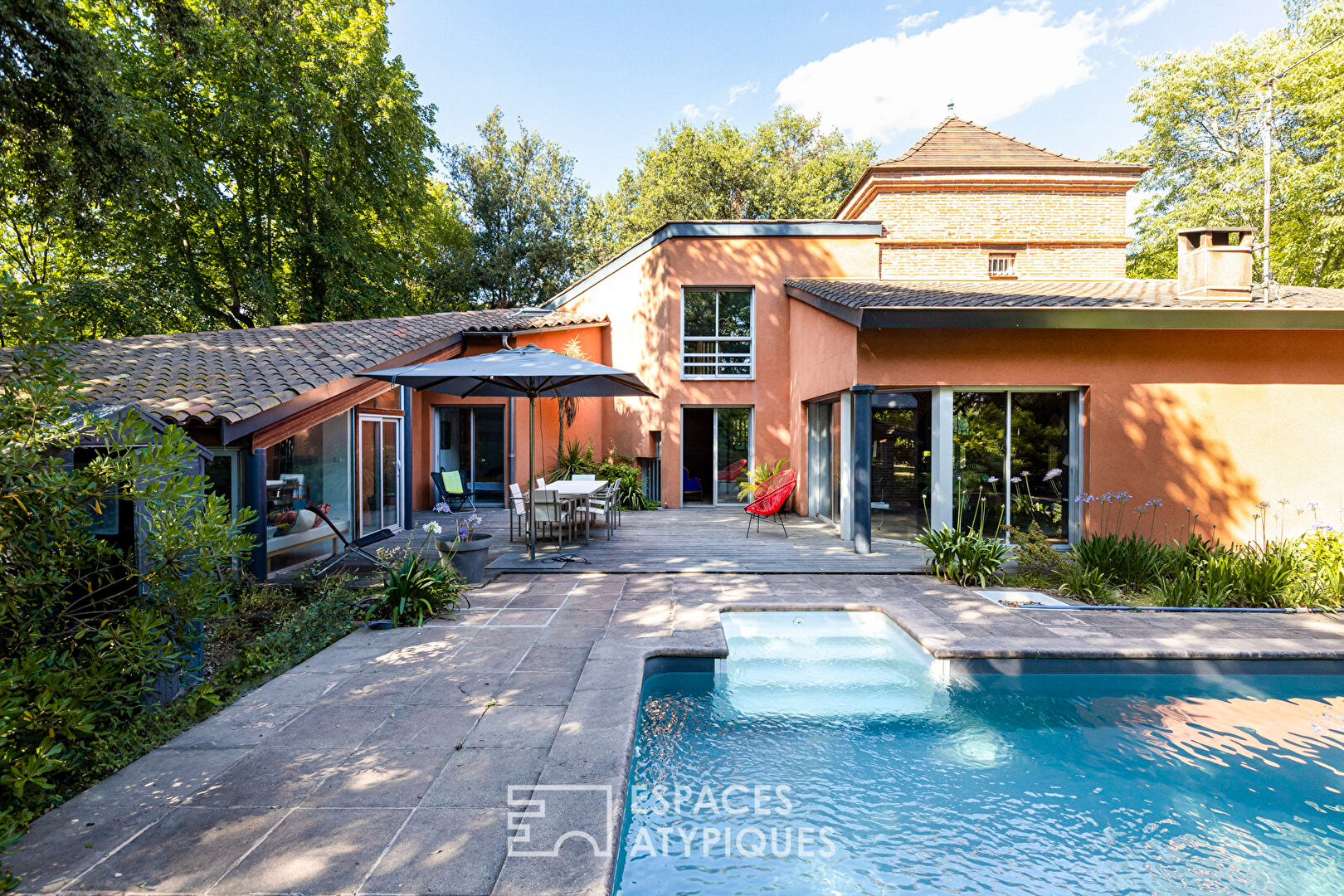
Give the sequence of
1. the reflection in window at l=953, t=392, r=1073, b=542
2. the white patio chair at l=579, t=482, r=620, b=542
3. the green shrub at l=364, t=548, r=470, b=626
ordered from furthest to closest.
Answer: the white patio chair at l=579, t=482, r=620, b=542 < the reflection in window at l=953, t=392, r=1073, b=542 < the green shrub at l=364, t=548, r=470, b=626

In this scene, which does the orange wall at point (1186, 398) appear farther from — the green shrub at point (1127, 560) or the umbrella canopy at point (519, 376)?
the umbrella canopy at point (519, 376)

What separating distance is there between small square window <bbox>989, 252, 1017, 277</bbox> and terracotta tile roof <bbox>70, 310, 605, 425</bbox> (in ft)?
32.6

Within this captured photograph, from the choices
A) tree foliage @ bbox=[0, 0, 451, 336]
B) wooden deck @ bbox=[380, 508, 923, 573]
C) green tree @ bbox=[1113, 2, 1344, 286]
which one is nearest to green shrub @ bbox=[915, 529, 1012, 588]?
wooden deck @ bbox=[380, 508, 923, 573]

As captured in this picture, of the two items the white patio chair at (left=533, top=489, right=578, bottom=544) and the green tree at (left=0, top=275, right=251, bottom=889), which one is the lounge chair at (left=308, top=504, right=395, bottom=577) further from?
the green tree at (left=0, top=275, right=251, bottom=889)

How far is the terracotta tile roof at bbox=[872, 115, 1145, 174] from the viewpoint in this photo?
12.9 meters

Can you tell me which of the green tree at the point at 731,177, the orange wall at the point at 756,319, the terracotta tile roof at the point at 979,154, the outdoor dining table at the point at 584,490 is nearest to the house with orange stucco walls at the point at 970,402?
the orange wall at the point at 756,319

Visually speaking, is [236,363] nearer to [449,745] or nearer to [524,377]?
[524,377]

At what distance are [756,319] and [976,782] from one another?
36.4 ft

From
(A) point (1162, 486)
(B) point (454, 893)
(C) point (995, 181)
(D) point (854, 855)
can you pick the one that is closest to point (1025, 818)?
(D) point (854, 855)

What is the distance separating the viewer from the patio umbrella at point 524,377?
23.2 feet

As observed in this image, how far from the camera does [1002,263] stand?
1320 cm

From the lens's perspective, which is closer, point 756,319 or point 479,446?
point 756,319

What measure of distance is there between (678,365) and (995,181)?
761 centimetres

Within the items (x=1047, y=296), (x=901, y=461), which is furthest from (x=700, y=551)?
(x=1047, y=296)
